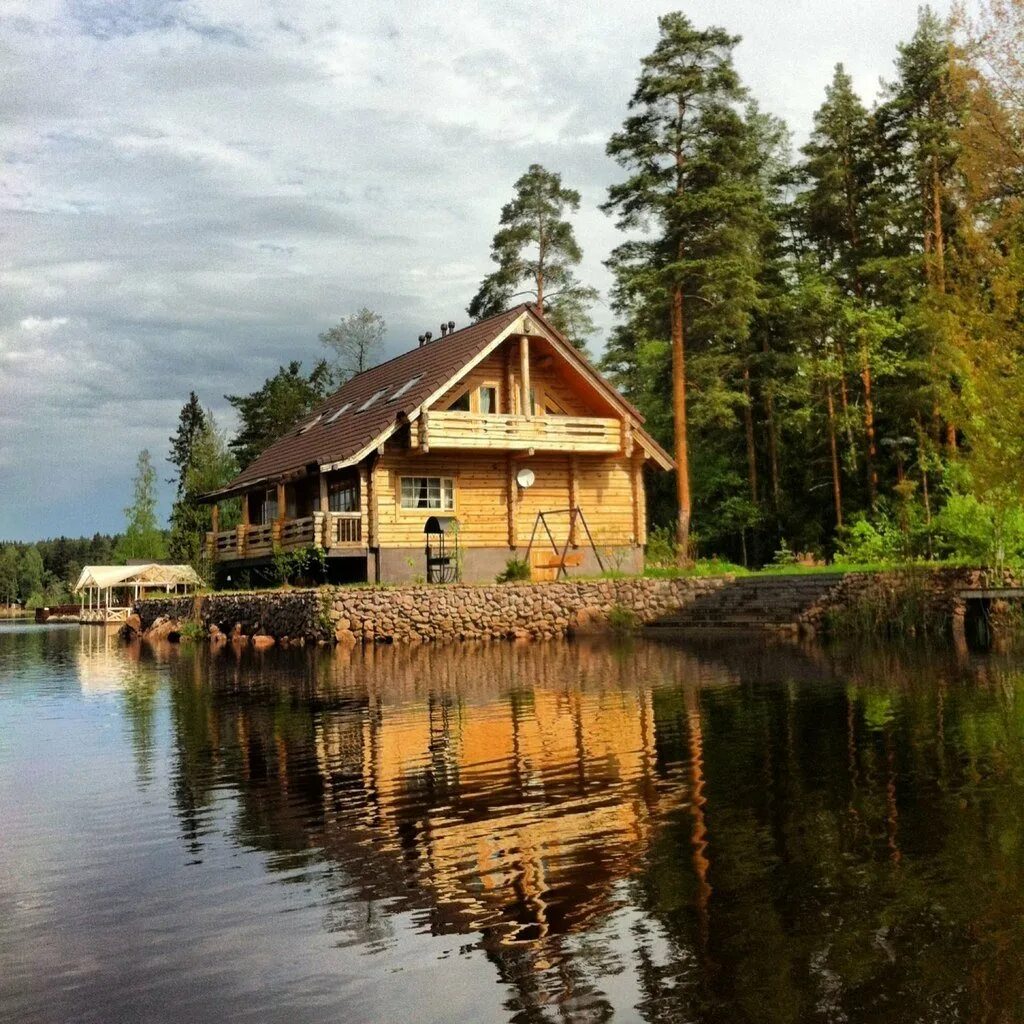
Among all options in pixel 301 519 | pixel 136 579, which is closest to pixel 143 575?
pixel 136 579

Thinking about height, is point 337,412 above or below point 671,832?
above

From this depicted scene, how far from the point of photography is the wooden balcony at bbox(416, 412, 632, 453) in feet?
92.7

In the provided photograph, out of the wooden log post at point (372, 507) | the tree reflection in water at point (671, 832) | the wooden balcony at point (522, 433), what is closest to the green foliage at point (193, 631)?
the wooden log post at point (372, 507)

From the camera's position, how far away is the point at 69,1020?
3.90 metres

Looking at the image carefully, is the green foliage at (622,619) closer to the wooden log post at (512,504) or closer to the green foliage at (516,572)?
the green foliage at (516,572)

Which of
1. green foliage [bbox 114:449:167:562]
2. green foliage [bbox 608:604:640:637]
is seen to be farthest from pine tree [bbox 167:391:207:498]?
green foliage [bbox 608:604:640:637]

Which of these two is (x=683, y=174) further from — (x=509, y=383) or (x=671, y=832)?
(x=671, y=832)

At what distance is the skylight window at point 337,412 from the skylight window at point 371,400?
4.16 feet

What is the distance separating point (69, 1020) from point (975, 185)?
18157 millimetres

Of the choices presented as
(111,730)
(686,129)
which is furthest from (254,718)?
(686,129)

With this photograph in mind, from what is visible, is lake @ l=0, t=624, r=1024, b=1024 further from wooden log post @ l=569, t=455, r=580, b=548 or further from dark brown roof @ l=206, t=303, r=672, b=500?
wooden log post @ l=569, t=455, r=580, b=548

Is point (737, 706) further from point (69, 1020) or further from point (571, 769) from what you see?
point (69, 1020)

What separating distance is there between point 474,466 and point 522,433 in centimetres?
188

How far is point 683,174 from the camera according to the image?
3472 cm
